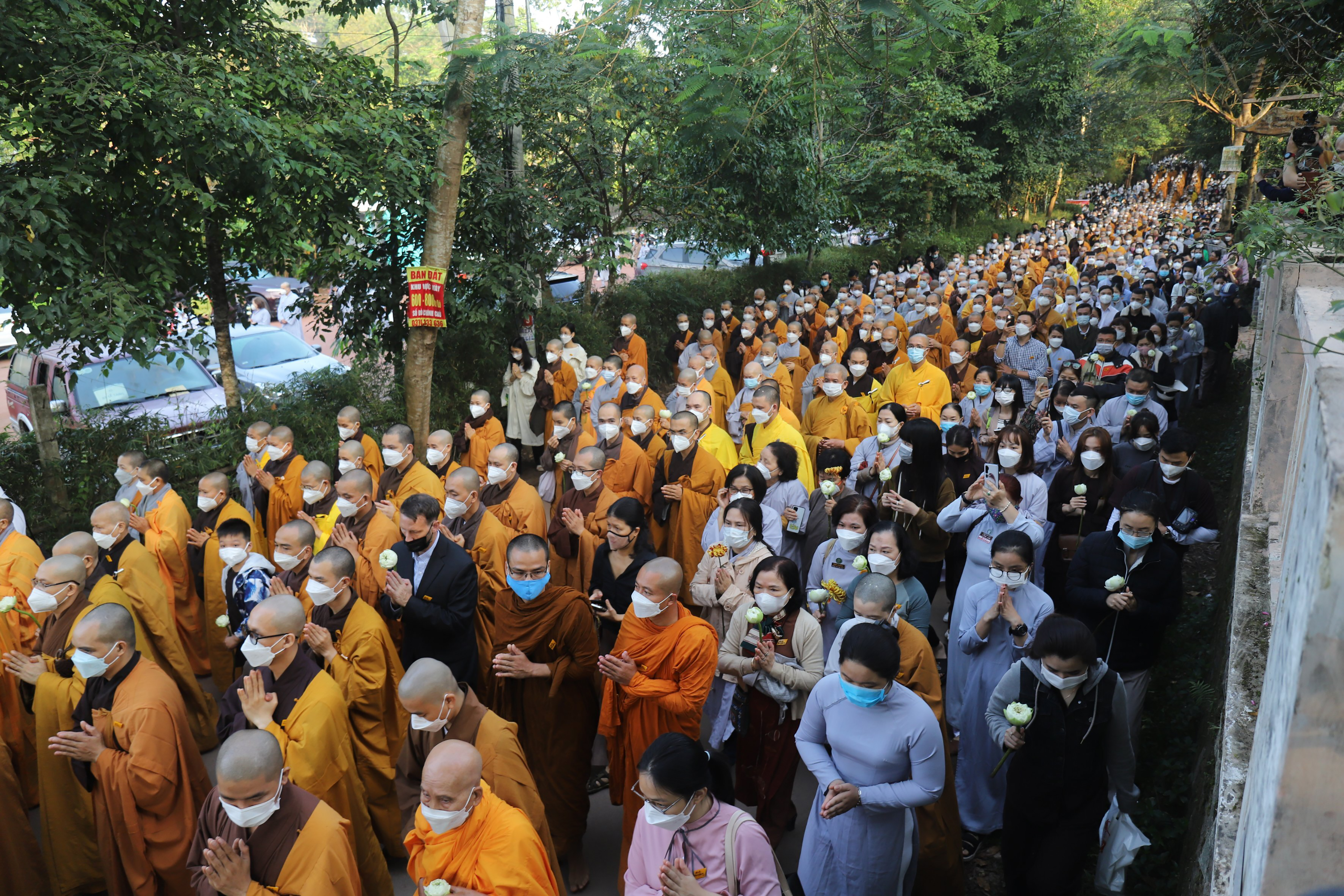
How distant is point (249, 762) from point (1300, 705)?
10.1ft

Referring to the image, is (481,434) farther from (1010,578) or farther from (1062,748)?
(1062,748)

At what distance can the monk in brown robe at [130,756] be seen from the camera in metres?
4.01

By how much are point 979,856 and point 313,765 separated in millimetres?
3454

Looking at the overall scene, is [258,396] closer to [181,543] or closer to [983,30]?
[181,543]

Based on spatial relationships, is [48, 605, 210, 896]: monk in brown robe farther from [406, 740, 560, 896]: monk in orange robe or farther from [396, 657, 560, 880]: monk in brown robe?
[406, 740, 560, 896]: monk in orange robe

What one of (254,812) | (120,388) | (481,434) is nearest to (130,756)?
(254,812)

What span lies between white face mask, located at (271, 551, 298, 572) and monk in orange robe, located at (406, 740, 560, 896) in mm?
2468

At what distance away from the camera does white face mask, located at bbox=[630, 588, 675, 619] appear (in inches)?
172

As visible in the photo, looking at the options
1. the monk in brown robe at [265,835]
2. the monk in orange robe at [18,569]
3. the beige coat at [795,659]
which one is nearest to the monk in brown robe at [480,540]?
the beige coat at [795,659]

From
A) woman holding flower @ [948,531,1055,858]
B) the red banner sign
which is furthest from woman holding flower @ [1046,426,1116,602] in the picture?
the red banner sign

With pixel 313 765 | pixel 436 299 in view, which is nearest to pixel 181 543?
pixel 313 765

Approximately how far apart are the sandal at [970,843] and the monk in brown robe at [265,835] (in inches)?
126

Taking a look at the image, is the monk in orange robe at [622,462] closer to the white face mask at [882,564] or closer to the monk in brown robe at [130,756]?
the white face mask at [882,564]

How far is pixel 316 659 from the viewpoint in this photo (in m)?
4.89
